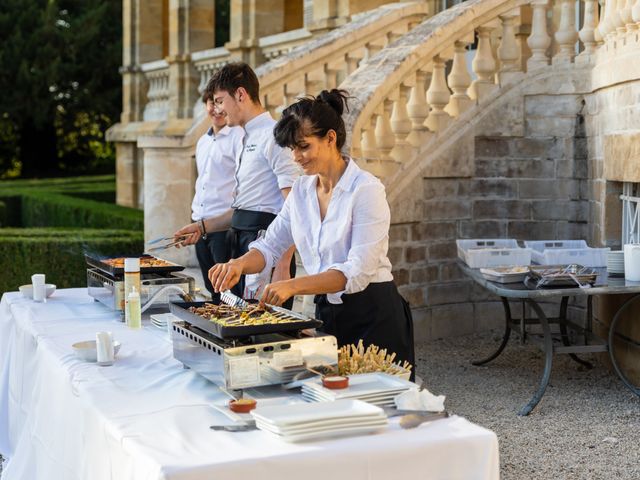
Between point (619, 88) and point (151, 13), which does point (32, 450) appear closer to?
point (619, 88)

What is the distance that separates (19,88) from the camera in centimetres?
2609

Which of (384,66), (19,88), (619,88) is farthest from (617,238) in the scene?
(19,88)

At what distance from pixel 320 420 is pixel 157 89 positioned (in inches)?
623

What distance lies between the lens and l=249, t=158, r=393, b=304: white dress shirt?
4.05 m

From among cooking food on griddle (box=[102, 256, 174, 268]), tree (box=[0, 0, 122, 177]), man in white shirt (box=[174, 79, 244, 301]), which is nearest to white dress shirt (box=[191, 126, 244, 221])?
man in white shirt (box=[174, 79, 244, 301])

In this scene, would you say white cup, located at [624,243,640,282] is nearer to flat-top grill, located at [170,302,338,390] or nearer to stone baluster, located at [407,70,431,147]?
stone baluster, located at [407,70,431,147]

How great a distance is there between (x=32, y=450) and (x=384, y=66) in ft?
15.8

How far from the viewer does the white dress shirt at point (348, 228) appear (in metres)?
4.05

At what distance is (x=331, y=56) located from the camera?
9680 millimetres

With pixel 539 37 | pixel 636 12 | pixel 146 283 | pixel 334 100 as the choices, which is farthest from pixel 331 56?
pixel 334 100

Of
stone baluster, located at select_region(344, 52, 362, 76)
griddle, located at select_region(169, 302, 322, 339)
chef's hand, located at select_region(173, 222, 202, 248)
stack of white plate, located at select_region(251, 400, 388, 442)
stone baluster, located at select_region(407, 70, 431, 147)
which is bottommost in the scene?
stack of white plate, located at select_region(251, 400, 388, 442)

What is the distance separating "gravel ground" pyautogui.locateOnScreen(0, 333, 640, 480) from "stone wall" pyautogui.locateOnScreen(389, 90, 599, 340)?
0.38m

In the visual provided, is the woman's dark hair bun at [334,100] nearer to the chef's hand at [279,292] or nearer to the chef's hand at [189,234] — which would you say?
the chef's hand at [279,292]

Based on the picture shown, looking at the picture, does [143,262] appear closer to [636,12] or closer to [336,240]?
[336,240]
